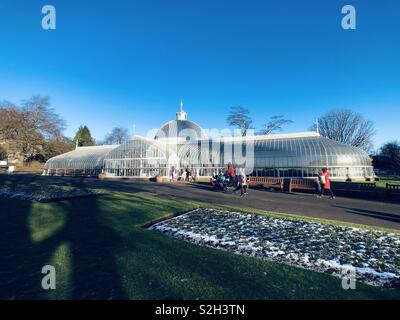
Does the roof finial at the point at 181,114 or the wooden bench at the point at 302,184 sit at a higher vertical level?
the roof finial at the point at 181,114

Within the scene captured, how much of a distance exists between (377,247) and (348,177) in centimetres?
2530

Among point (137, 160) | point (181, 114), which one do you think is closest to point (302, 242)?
point (137, 160)

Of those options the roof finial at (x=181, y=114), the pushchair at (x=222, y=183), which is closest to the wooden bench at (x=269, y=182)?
the pushchair at (x=222, y=183)

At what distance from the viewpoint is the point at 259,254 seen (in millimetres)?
5402

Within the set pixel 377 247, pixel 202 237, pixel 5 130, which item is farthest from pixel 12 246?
pixel 5 130

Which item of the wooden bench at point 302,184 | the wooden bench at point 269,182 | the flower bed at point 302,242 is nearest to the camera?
the flower bed at point 302,242

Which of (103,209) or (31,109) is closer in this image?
(103,209)

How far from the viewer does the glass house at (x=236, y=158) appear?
90.2ft

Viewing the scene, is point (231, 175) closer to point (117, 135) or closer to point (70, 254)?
point (70, 254)

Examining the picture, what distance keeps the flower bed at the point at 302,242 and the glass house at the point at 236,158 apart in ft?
69.0

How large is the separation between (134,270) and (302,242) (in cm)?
438

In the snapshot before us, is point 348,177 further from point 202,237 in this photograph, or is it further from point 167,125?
point 167,125

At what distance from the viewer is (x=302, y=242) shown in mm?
6148

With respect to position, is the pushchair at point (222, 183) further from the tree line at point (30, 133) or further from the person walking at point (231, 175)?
the tree line at point (30, 133)
